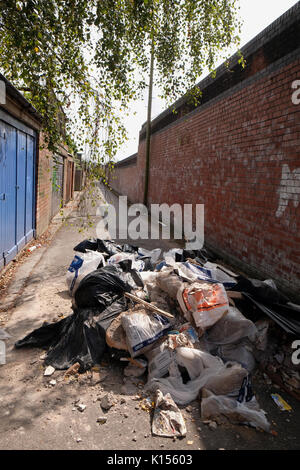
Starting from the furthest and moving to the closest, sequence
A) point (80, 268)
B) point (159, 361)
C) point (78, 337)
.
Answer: point (80, 268)
point (78, 337)
point (159, 361)

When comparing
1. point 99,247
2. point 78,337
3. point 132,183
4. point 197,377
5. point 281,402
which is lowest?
point 281,402

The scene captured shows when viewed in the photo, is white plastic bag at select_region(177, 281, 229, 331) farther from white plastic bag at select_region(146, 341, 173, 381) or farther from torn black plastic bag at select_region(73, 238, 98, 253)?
torn black plastic bag at select_region(73, 238, 98, 253)

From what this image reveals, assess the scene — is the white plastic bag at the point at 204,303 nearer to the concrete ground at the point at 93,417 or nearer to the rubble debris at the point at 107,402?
the concrete ground at the point at 93,417

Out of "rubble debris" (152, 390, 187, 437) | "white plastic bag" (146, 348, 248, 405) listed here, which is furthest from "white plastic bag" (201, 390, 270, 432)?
"rubble debris" (152, 390, 187, 437)

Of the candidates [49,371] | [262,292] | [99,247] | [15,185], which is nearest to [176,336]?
[262,292]

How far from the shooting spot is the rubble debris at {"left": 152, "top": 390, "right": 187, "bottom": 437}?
2.21m

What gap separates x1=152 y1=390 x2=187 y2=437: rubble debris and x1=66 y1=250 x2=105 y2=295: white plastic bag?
207 centimetres

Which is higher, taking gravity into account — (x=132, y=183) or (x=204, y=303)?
(x=132, y=183)

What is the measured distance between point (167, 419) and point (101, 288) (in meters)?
1.62

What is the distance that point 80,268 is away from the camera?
430 centimetres

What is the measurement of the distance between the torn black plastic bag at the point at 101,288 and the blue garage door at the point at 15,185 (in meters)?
2.13

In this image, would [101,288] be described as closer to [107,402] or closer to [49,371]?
[49,371]

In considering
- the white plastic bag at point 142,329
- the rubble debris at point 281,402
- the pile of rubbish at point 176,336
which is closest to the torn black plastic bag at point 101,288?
the pile of rubbish at point 176,336
